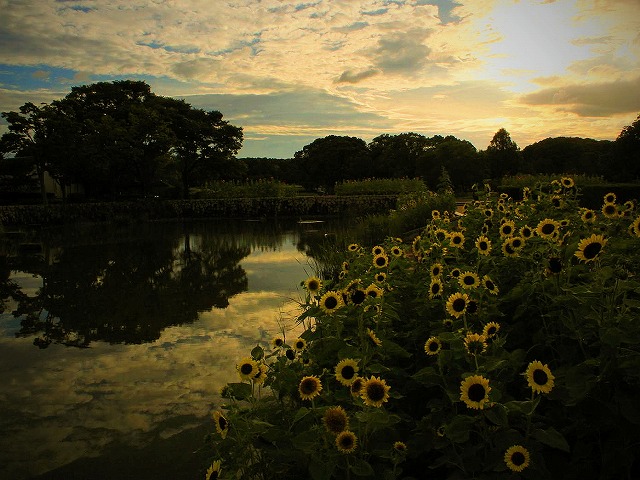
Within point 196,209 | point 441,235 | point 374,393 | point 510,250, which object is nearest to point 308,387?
point 374,393

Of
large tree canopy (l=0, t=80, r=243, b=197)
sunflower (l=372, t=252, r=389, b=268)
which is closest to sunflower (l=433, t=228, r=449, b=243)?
sunflower (l=372, t=252, r=389, b=268)

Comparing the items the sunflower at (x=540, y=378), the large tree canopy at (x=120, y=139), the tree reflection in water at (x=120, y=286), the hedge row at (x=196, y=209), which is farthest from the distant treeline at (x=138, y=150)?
the sunflower at (x=540, y=378)

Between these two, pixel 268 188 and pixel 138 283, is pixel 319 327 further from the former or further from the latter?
pixel 268 188

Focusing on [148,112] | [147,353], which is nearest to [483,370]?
[147,353]

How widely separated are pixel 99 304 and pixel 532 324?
718cm

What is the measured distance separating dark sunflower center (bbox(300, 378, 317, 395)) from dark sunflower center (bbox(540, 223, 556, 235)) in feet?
6.02

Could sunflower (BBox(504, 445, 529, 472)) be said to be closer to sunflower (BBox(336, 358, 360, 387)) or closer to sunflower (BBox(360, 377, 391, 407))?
sunflower (BBox(360, 377, 391, 407))

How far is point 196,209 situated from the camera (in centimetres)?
2800

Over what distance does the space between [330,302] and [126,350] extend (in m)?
4.04

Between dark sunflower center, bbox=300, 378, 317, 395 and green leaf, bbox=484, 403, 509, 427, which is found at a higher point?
dark sunflower center, bbox=300, 378, 317, 395

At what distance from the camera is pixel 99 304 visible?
26.8ft

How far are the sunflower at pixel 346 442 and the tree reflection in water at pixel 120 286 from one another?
195 inches

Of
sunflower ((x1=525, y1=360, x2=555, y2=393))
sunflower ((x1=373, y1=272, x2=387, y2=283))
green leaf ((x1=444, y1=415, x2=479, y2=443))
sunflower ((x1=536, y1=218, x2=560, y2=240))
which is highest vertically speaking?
sunflower ((x1=536, y1=218, x2=560, y2=240))

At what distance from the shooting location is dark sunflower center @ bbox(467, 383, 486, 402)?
6.07 ft
